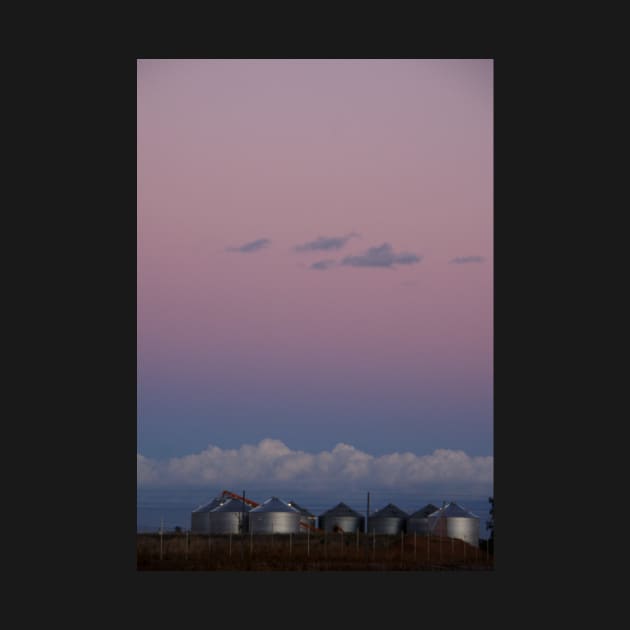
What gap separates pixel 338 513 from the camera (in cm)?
5525

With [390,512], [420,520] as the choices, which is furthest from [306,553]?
[420,520]

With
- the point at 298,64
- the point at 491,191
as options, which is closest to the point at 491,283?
the point at 491,191

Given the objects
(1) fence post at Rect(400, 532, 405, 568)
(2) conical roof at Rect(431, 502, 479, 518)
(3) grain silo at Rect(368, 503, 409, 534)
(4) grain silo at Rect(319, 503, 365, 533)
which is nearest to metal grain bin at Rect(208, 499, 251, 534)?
(4) grain silo at Rect(319, 503, 365, 533)

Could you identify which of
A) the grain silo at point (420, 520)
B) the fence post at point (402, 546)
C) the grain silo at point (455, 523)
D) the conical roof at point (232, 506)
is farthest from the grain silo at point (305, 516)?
the grain silo at point (455, 523)

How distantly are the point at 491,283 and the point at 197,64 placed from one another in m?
12.9

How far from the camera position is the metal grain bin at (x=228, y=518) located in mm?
52594

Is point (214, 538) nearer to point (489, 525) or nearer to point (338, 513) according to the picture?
point (338, 513)

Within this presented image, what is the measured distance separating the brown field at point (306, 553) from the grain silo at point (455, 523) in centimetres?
82

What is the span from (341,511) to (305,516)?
5.38 feet

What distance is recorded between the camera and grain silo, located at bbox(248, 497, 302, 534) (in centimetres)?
5159

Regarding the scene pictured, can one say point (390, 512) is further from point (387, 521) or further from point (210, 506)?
point (210, 506)

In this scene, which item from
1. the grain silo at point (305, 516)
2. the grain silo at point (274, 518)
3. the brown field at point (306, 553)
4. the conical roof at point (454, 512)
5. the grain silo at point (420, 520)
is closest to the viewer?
the brown field at point (306, 553)

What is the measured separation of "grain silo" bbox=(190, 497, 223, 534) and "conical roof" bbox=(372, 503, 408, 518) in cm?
675

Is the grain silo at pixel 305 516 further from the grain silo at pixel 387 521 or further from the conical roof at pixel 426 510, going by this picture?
the conical roof at pixel 426 510
